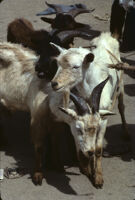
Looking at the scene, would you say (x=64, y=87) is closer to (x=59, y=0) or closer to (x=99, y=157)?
(x=99, y=157)

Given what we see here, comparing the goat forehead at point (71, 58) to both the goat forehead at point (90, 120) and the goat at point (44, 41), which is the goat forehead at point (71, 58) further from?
the goat forehead at point (90, 120)

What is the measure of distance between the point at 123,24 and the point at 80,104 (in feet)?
16.5

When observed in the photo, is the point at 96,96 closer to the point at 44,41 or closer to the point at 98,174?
the point at 98,174

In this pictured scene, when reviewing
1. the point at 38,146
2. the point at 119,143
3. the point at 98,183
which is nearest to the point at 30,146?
the point at 38,146

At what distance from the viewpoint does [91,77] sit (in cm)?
602

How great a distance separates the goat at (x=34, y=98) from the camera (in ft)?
18.6

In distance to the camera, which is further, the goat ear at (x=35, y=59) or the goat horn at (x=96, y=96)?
the goat ear at (x=35, y=59)

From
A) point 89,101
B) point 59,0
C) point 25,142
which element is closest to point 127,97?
point 25,142

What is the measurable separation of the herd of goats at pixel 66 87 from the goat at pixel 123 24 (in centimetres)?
277

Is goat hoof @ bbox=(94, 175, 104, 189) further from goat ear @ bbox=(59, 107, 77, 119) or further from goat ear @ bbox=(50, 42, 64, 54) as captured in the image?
goat ear @ bbox=(50, 42, 64, 54)

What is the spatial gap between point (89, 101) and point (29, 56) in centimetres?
143

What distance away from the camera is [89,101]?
19.0 ft

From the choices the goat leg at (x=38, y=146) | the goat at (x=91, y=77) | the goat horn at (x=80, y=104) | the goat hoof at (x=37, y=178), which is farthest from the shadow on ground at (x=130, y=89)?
the goat horn at (x=80, y=104)

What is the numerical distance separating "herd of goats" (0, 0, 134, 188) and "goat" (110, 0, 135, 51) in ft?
9.09
